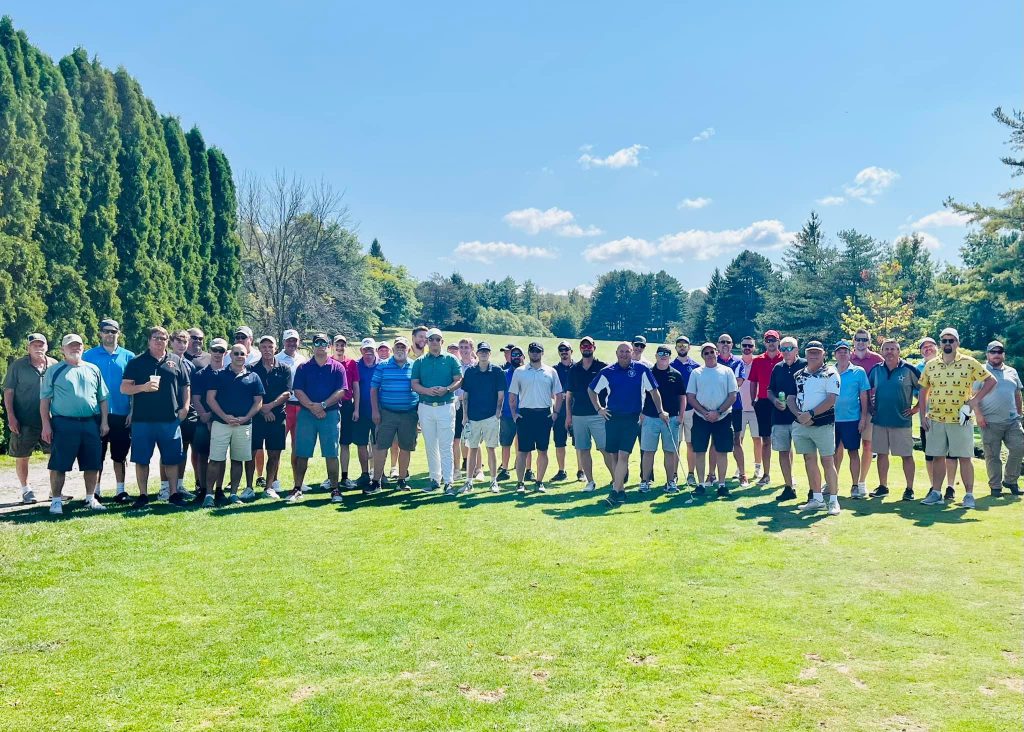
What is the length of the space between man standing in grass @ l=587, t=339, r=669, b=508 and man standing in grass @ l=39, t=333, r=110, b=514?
5.97 m

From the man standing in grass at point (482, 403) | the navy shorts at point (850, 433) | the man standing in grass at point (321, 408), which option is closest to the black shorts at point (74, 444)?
the man standing in grass at point (321, 408)

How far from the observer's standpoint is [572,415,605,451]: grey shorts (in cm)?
952

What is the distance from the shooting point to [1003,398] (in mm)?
9250

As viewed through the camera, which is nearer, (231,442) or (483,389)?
(231,442)

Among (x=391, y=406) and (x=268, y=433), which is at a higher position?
(x=391, y=406)

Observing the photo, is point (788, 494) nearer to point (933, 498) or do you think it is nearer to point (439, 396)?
point (933, 498)

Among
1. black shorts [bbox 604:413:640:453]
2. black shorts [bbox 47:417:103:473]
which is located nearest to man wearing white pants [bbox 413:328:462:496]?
black shorts [bbox 604:413:640:453]

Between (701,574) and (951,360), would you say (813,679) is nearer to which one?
(701,574)

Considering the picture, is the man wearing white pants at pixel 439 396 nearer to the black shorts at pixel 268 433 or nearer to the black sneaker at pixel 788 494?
the black shorts at pixel 268 433

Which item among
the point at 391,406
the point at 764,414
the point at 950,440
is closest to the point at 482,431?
the point at 391,406

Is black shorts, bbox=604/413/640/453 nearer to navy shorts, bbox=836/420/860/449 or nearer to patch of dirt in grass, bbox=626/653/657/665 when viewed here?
navy shorts, bbox=836/420/860/449

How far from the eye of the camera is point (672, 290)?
96.6m

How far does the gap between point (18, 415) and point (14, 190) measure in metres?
7.55

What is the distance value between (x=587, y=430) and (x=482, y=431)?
1441mm
